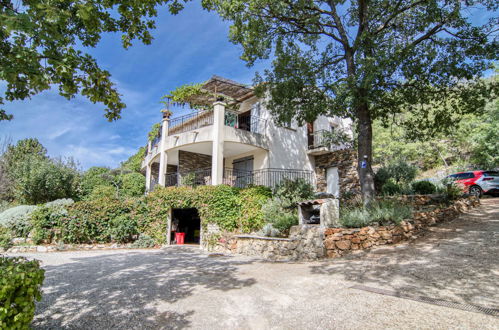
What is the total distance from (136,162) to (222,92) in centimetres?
1015

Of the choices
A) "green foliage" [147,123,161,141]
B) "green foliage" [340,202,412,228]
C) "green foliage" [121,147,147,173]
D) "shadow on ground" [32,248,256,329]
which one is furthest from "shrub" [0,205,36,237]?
"green foliage" [340,202,412,228]

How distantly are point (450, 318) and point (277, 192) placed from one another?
24.6ft

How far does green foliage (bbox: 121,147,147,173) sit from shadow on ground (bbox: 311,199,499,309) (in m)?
17.7

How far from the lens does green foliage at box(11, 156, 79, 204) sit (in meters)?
15.6

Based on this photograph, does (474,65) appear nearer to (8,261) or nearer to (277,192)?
(277,192)

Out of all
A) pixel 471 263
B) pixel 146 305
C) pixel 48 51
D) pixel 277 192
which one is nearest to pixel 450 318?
Answer: pixel 471 263

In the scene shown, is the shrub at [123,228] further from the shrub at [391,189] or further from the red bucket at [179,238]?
the shrub at [391,189]

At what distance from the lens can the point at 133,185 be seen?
18484mm

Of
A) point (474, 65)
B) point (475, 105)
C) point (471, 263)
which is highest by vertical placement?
point (474, 65)

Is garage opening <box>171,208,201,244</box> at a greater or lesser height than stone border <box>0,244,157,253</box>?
greater

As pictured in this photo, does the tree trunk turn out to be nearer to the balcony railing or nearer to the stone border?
the balcony railing

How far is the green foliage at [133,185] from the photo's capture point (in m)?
18.3

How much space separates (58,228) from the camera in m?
11.4

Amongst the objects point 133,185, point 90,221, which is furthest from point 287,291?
point 133,185
